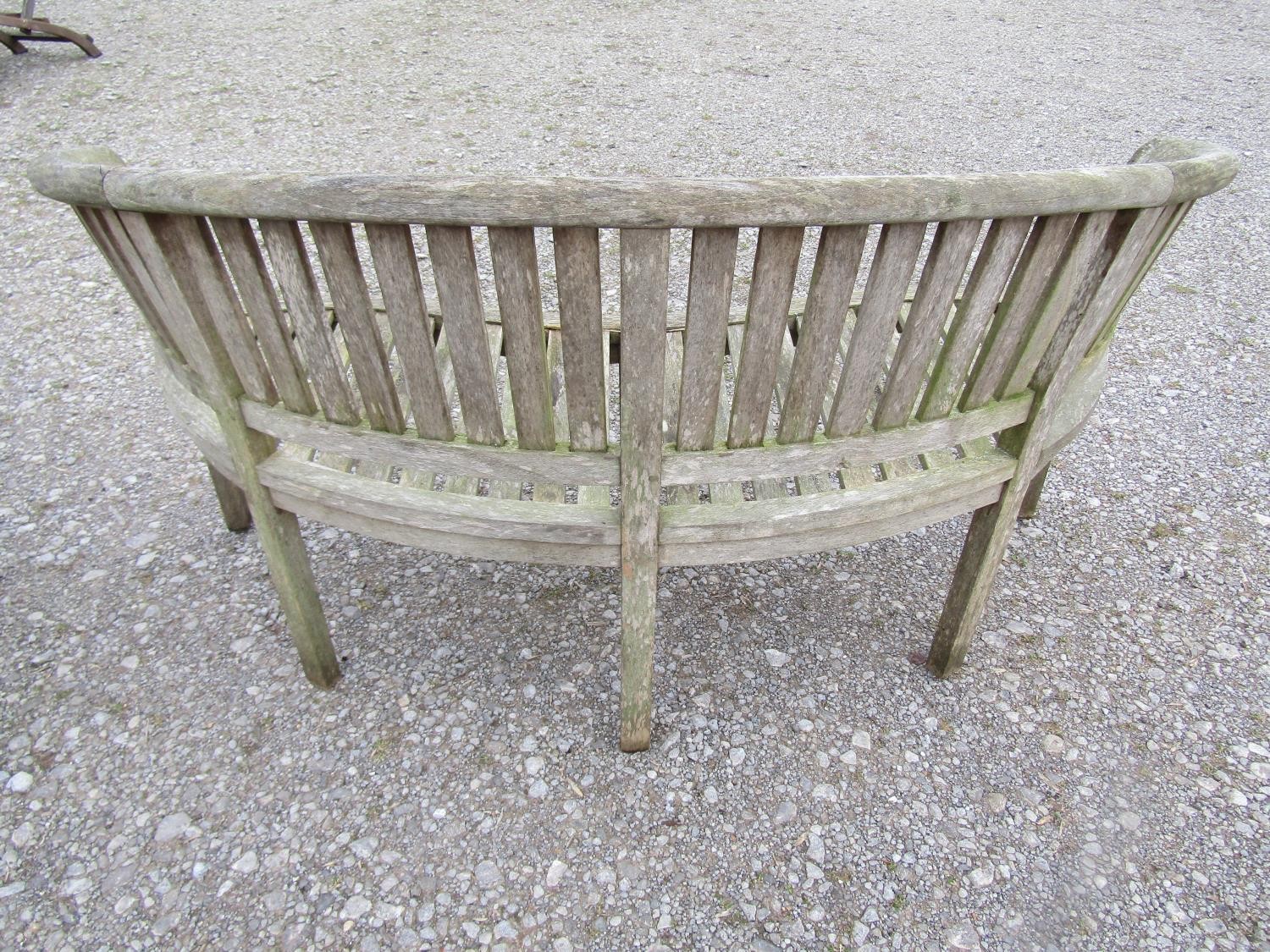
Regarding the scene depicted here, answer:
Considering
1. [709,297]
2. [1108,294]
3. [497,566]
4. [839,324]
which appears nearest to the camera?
[709,297]

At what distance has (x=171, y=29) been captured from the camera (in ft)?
28.2

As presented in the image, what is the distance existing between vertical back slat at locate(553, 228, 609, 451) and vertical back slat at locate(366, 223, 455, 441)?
→ 28cm

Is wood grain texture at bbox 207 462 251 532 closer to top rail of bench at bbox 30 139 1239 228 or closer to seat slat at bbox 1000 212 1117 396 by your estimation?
top rail of bench at bbox 30 139 1239 228

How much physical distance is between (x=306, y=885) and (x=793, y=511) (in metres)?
1.56

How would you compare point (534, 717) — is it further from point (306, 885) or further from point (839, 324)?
point (839, 324)

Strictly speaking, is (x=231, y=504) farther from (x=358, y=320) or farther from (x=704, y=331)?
(x=704, y=331)

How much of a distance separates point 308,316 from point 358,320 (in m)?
0.13

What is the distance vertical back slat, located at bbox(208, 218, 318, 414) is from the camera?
1.69 metres

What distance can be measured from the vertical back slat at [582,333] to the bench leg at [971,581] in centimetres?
115

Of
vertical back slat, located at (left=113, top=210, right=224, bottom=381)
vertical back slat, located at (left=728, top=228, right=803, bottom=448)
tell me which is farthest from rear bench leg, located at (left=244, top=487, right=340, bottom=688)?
vertical back slat, located at (left=728, top=228, right=803, bottom=448)

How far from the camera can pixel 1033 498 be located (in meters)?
3.29

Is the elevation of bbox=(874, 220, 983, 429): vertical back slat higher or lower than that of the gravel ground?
higher

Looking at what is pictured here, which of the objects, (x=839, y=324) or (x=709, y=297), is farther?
(x=839, y=324)

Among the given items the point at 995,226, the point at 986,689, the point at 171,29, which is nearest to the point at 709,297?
the point at 995,226
